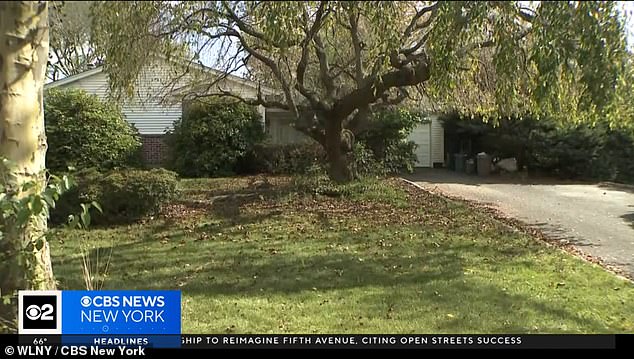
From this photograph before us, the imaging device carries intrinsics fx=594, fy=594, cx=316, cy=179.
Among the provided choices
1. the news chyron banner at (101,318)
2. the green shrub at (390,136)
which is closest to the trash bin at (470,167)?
the green shrub at (390,136)

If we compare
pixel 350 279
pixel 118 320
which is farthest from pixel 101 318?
pixel 350 279

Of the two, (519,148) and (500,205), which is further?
(519,148)

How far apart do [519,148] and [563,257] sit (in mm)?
12968

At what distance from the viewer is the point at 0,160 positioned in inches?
171

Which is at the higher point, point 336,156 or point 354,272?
point 336,156

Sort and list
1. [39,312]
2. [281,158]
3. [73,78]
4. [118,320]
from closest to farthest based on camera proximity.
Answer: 1. [118,320]
2. [39,312]
3. [281,158]
4. [73,78]

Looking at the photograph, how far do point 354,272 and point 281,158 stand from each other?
525 inches

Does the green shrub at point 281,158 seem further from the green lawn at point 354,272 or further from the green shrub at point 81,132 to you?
the green lawn at point 354,272

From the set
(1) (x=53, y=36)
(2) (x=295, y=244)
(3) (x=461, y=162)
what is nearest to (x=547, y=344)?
(2) (x=295, y=244)

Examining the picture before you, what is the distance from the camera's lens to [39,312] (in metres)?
4.56

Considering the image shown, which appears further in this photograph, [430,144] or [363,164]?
[430,144]

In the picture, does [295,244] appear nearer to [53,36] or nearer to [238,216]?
[238,216]

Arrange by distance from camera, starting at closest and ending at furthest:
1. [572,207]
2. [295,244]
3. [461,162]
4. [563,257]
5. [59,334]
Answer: [59,334]
[563,257]
[295,244]
[572,207]
[461,162]

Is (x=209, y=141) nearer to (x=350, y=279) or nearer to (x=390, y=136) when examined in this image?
(x=390, y=136)
